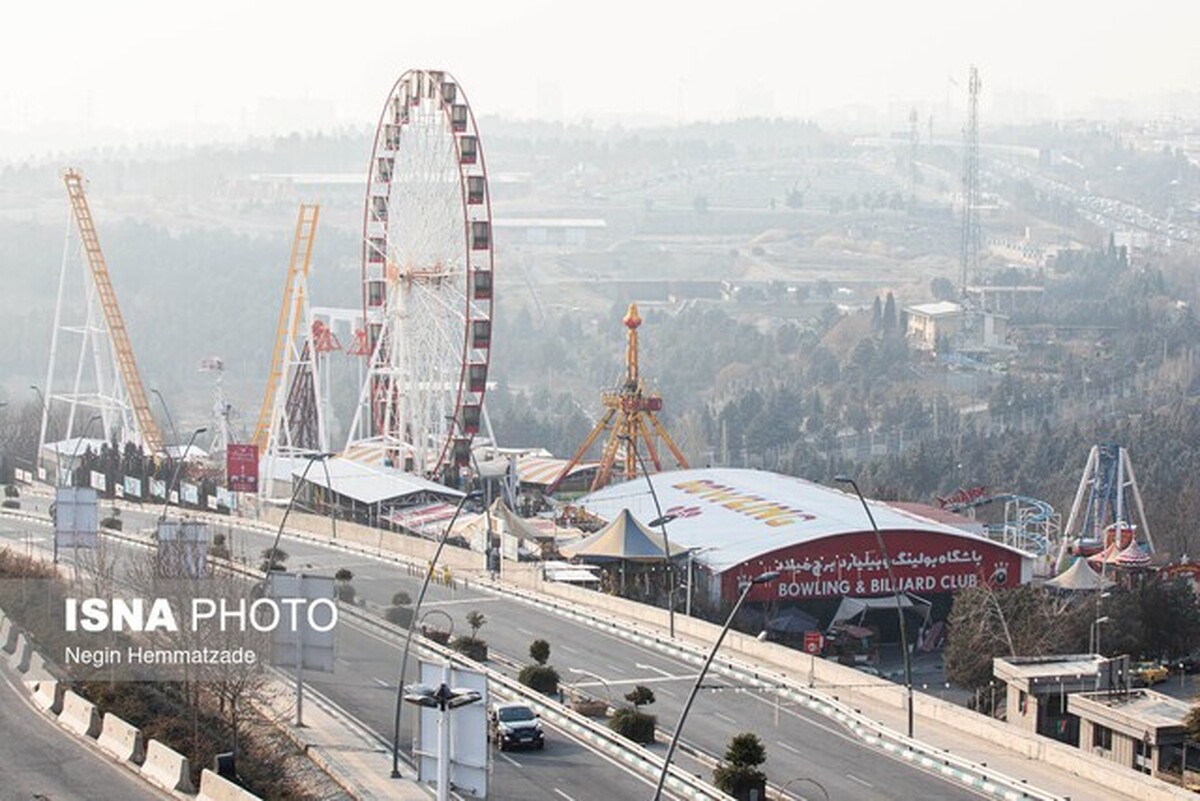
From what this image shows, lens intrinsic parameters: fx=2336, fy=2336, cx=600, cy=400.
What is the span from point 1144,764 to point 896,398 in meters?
108

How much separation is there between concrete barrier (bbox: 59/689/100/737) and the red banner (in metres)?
35.5

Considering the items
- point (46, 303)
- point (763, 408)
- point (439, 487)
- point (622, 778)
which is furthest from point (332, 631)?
point (46, 303)

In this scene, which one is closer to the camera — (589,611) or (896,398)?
(589,611)

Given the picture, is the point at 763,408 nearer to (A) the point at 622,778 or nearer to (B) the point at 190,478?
(B) the point at 190,478

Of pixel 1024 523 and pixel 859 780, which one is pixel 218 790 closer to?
pixel 859 780

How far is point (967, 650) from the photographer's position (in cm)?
4966

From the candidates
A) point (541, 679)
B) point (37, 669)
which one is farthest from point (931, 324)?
point (37, 669)

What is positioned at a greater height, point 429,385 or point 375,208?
point 375,208

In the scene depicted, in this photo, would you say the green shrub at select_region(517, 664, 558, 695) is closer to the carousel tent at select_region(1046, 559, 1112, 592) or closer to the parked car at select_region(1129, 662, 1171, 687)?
the parked car at select_region(1129, 662, 1171, 687)

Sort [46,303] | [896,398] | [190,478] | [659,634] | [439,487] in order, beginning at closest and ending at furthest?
1. [659,634]
2. [439,487]
3. [190,478]
4. [896,398]
5. [46,303]

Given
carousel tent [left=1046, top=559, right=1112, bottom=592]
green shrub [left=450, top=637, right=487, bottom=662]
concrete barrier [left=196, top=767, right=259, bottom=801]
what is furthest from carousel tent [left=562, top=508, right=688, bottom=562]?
concrete barrier [left=196, top=767, right=259, bottom=801]

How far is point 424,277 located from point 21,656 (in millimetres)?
35249

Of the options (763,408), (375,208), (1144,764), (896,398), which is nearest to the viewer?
(1144,764)

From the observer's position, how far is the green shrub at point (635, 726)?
3547cm
